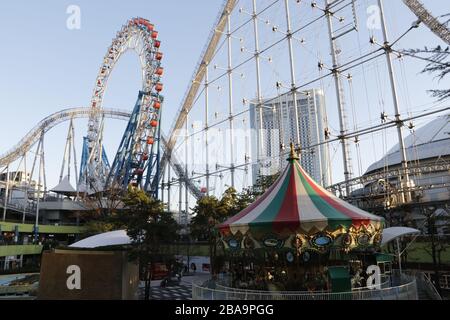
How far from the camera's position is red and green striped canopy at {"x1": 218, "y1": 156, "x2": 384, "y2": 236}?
10727 millimetres

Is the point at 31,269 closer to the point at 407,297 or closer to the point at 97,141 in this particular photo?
the point at 97,141

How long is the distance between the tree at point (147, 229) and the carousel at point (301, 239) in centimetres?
544

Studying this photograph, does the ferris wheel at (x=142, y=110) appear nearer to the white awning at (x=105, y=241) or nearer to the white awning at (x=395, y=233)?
the white awning at (x=105, y=241)

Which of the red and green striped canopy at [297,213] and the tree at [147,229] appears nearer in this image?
the red and green striped canopy at [297,213]

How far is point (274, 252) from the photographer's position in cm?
1126

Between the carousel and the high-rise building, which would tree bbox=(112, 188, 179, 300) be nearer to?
the carousel

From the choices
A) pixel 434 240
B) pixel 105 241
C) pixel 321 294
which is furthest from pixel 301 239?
pixel 105 241

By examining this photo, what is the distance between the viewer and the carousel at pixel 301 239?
10766 millimetres

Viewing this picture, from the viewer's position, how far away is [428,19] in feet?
65.0

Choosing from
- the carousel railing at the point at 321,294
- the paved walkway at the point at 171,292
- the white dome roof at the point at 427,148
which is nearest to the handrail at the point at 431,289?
Result: the carousel railing at the point at 321,294

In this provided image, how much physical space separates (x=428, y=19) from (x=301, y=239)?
52.9ft

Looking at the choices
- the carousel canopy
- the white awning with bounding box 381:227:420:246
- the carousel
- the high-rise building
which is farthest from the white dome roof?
the carousel

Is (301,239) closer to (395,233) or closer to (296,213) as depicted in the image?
(296,213)

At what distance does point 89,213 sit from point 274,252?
33.7 metres
